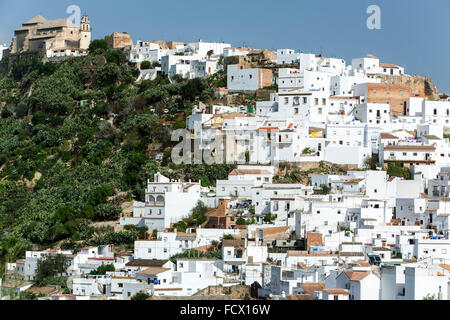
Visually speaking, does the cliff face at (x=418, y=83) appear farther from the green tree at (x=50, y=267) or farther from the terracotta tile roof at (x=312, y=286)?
the terracotta tile roof at (x=312, y=286)

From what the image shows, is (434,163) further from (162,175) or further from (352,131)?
(162,175)

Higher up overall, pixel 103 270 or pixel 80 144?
pixel 80 144

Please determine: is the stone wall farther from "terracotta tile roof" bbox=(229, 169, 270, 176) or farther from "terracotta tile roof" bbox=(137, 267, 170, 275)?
"terracotta tile roof" bbox=(137, 267, 170, 275)

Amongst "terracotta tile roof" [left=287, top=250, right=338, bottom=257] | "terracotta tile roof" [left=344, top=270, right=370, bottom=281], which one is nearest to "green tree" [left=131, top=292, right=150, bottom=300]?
"terracotta tile roof" [left=287, top=250, right=338, bottom=257]

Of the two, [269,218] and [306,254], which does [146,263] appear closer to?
[269,218]

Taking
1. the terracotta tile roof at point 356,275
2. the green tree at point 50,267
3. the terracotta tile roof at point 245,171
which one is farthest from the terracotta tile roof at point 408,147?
the terracotta tile roof at point 356,275

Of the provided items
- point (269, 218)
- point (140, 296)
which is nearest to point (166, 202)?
point (269, 218)
